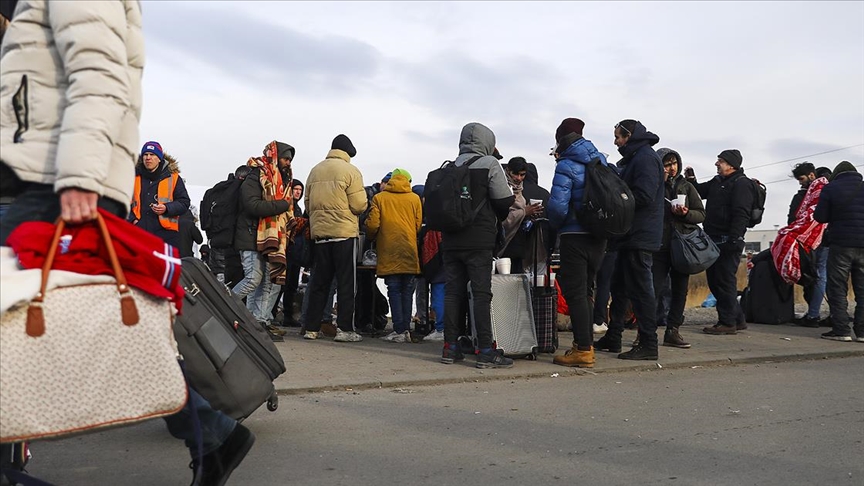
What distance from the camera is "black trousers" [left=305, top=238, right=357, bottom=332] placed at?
944 cm

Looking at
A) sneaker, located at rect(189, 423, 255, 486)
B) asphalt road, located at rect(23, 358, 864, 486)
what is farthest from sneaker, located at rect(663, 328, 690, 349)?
sneaker, located at rect(189, 423, 255, 486)

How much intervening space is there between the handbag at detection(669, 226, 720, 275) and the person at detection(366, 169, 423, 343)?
267 centimetres

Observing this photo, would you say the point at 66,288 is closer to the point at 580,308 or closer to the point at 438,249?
the point at 580,308

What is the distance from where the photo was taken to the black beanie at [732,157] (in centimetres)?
1107

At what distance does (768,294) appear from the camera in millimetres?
12781

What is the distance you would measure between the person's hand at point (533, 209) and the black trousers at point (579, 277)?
51.5 inches

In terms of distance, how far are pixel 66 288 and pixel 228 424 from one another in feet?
3.23

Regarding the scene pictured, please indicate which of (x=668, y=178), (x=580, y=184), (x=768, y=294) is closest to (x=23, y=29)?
(x=580, y=184)

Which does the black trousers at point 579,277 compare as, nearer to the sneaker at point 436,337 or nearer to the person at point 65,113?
the sneaker at point 436,337

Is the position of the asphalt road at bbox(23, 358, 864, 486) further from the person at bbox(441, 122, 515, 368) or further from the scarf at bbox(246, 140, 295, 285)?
Answer: the scarf at bbox(246, 140, 295, 285)

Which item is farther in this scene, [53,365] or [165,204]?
[165,204]

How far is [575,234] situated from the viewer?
7.85 meters

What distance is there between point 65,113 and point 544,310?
6.00 meters

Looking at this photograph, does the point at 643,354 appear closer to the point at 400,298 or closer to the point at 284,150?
the point at 400,298
